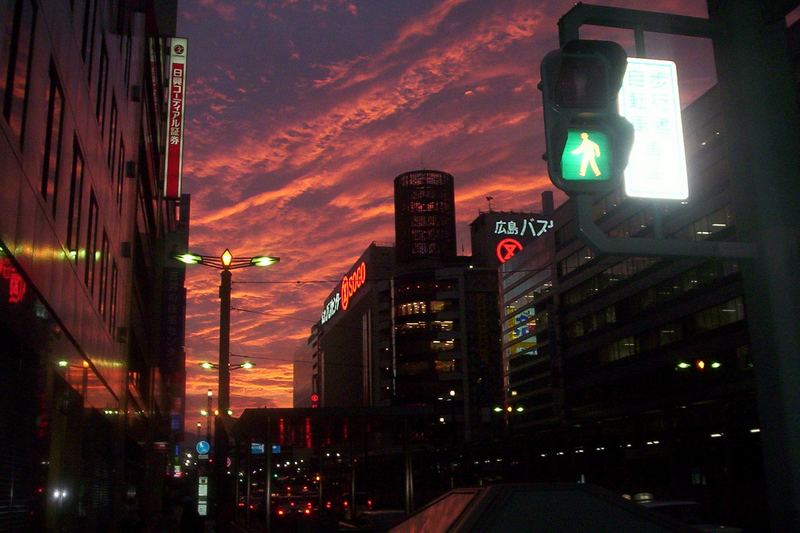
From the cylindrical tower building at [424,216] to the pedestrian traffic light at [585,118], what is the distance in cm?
13997

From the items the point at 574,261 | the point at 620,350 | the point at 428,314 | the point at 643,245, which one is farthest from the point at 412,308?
the point at 643,245

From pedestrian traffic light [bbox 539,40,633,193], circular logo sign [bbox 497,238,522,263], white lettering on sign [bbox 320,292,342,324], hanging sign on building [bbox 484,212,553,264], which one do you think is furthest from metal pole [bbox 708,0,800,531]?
white lettering on sign [bbox 320,292,342,324]

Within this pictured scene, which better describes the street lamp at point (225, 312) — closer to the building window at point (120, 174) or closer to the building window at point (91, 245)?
the building window at point (91, 245)

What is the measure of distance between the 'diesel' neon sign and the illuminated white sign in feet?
462

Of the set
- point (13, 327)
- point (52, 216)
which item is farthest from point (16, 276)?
point (52, 216)

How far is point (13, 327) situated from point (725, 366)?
63.5 meters

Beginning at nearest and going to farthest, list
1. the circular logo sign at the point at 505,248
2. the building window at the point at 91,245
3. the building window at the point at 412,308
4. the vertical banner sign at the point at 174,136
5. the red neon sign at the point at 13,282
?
1. the red neon sign at the point at 13,282
2. the building window at the point at 91,245
3. the vertical banner sign at the point at 174,136
4. the circular logo sign at the point at 505,248
5. the building window at the point at 412,308

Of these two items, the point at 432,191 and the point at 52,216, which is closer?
the point at 52,216

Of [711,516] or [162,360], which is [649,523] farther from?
[162,360]

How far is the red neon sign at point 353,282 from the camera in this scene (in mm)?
154550

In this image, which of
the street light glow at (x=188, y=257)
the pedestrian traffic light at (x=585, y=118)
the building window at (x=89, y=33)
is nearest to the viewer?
the pedestrian traffic light at (x=585, y=118)

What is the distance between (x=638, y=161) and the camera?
5.77 meters

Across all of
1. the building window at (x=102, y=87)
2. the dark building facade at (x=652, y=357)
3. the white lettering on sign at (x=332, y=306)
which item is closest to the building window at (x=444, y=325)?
the dark building facade at (x=652, y=357)

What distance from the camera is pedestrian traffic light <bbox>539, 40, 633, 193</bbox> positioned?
481cm
